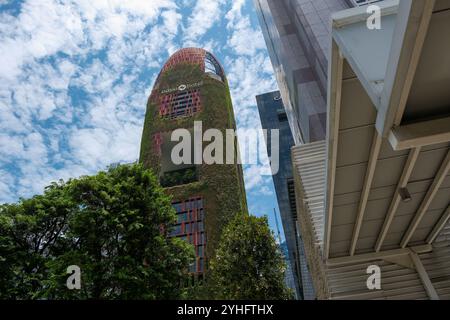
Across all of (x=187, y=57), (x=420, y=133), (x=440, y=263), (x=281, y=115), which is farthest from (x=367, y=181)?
(x=281, y=115)

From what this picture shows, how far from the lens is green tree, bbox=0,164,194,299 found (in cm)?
1090

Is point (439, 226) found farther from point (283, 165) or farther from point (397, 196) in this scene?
point (283, 165)

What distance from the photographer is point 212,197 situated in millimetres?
34531

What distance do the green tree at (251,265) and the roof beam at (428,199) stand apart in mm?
9880

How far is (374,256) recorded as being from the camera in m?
8.38

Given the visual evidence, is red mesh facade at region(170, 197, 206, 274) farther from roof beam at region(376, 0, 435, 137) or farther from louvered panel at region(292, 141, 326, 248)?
roof beam at region(376, 0, 435, 137)

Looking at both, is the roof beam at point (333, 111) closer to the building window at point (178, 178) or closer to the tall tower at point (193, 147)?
the tall tower at point (193, 147)

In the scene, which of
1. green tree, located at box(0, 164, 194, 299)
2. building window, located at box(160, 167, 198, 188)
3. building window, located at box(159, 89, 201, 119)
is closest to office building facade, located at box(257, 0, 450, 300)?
green tree, located at box(0, 164, 194, 299)

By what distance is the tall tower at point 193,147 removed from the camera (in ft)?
108

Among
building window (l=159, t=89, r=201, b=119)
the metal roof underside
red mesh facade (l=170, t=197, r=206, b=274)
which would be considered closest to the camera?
the metal roof underside

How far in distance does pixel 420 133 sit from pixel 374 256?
628 cm

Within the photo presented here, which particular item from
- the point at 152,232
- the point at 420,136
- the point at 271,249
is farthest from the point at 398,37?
the point at 271,249

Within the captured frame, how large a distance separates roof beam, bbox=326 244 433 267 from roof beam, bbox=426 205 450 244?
27cm

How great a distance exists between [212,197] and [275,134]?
40.8 m
